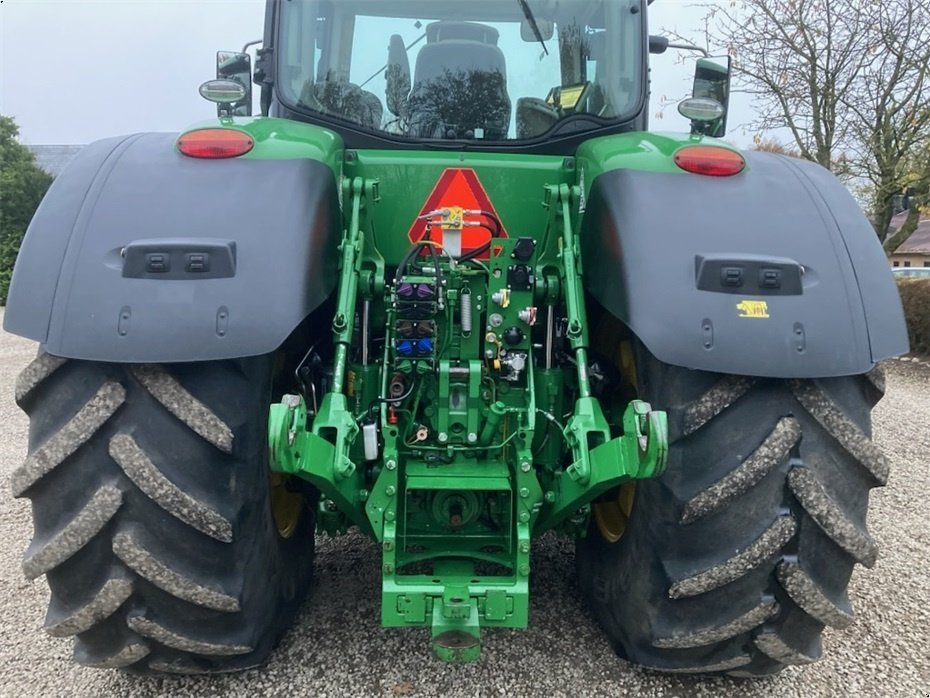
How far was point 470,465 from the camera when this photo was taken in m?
2.49

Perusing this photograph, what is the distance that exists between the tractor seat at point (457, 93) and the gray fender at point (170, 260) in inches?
33.0

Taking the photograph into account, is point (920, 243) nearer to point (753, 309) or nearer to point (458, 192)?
point (458, 192)

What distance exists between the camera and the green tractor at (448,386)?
6.67 feet

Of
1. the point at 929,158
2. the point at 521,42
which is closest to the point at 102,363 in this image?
the point at 521,42

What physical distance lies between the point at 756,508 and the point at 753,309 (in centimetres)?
56

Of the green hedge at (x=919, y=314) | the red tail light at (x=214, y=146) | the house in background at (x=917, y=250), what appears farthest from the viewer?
the house in background at (x=917, y=250)

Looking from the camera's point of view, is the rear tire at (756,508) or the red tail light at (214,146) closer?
the rear tire at (756,508)

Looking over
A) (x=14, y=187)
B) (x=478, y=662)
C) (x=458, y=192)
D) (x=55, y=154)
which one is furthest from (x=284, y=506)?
(x=55, y=154)

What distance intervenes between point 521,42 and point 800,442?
1928 millimetres

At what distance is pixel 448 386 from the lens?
7.97 feet

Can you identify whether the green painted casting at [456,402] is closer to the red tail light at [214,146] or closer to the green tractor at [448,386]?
the green tractor at [448,386]

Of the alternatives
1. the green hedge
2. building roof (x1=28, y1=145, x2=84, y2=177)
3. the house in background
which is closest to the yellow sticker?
the green hedge

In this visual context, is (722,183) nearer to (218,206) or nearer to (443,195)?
(443,195)

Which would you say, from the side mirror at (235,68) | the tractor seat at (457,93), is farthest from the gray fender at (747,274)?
the side mirror at (235,68)
